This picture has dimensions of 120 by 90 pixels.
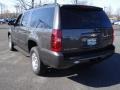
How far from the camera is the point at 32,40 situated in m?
7.21

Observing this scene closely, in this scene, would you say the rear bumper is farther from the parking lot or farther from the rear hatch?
the parking lot

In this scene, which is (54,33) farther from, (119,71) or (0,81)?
(119,71)

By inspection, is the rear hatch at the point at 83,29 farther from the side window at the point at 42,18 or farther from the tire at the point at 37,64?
the tire at the point at 37,64

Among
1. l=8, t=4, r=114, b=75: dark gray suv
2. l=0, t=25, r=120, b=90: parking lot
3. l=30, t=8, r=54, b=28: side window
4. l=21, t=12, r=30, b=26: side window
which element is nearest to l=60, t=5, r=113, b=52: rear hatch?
l=8, t=4, r=114, b=75: dark gray suv

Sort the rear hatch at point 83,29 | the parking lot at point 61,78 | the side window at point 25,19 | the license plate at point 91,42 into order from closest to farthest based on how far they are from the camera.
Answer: the rear hatch at point 83,29 → the parking lot at point 61,78 → the license plate at point 91,42 → the side window at point 25,19

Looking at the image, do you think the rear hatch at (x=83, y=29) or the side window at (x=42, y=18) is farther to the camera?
the side window at (x=42, y=18)

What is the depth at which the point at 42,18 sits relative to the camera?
6801 mm

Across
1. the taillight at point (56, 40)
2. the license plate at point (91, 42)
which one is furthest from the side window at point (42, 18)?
the license plate at point (91, 42)

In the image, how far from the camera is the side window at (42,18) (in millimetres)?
6263

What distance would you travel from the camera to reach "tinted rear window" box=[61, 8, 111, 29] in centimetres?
599

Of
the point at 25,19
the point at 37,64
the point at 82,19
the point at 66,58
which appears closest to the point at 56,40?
the point at 66,58

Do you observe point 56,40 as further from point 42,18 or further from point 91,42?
point 42,18

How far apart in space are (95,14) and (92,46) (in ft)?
3.24

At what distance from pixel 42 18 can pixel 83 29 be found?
4.39 feet
